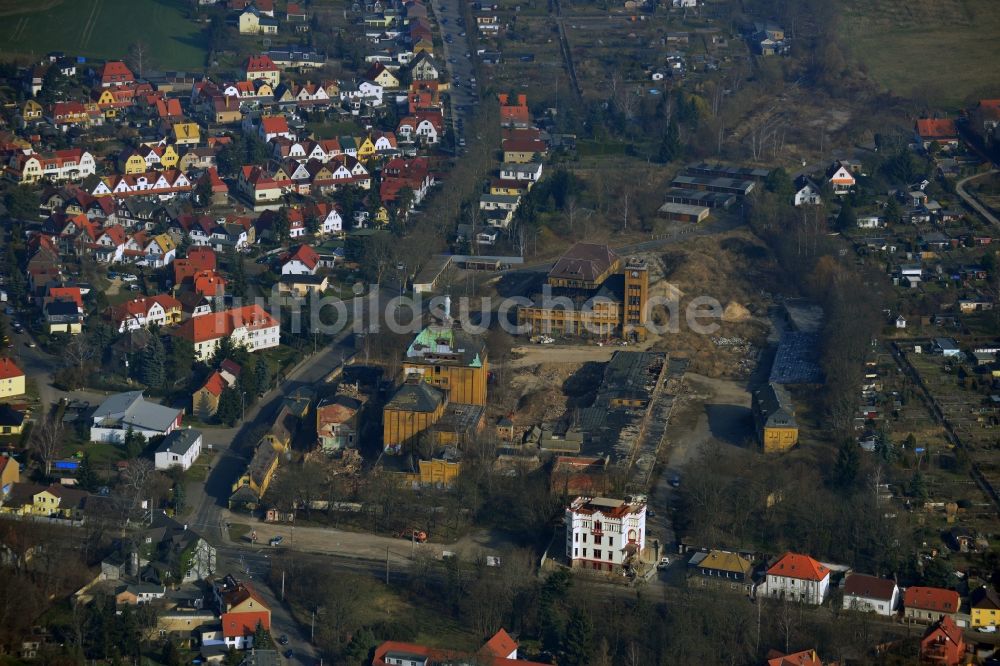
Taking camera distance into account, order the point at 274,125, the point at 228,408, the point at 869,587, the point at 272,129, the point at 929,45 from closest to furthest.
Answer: the point at 869,587 < the point at 228,408 < the point at 272,129 < the point at 274,125 < the point at 929,45

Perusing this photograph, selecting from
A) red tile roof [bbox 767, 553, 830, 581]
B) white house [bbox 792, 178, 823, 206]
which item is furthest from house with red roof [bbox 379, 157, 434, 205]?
red tile roof [bbox 767, 553, 830, 581]

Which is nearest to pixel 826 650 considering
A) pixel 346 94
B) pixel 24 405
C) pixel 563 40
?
pixel 24 405

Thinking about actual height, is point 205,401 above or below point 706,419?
above

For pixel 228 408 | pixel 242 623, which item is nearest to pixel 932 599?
pixel 242 623

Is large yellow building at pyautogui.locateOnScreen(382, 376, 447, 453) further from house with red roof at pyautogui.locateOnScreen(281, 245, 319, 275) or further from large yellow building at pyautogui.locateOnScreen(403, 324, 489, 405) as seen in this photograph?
house with red roof at pyautogui.locateOnScreen(281, 245, 319, 275)

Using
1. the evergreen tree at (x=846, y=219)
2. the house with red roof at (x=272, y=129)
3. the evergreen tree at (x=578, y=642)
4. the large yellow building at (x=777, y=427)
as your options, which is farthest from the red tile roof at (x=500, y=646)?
the house with red roof at (x=272, y=129)

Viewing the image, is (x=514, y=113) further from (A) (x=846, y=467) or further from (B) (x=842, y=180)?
(A) (x=846, y=467)
